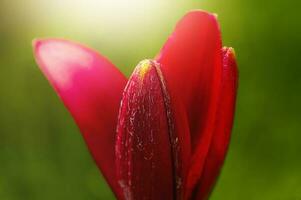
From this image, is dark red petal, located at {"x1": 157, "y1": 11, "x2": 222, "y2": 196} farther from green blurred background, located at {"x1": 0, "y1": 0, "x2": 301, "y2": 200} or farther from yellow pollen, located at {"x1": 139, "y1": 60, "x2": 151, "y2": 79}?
green blurred background, located at {"x1": 0, "y1": 0, "x2": 301, "y2": 200}

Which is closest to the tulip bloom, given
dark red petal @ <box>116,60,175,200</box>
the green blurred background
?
dark red petal @ <box>116,60,175,200</box>

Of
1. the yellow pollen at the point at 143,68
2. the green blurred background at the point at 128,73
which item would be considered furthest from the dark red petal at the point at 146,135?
the green blurred background at the point at 128,73

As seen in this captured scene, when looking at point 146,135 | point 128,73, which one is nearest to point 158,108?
point 146,135

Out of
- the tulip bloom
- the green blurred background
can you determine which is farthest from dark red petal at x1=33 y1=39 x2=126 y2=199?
the green blurred background

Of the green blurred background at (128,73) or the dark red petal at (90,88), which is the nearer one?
the dark red petal at (90,88)

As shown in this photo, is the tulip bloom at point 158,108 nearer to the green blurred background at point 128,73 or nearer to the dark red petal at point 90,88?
the dark red petal at point 90,88

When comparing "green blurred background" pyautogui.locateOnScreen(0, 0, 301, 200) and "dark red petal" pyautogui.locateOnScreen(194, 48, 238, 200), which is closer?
"dark red petal" pyautogui.locateOnScreen(194, 48, 238, 200)

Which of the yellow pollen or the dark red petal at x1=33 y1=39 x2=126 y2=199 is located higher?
the yellow pollen
